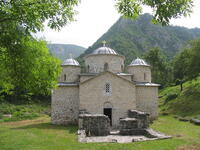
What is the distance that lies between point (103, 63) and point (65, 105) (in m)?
5.90

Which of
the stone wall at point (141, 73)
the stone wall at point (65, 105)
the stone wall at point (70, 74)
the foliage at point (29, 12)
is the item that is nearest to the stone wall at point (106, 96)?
the stone wall at point (65, 105)

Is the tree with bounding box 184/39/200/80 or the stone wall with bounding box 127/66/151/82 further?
the tree with bounding box 184/39/200/80

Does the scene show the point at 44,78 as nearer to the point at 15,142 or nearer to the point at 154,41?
the point at 15,142

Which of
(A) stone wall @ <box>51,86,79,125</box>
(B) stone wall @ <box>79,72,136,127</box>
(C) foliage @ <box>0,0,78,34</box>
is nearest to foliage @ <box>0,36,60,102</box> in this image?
(C) foliage @ <box>0,0,78,34</box>

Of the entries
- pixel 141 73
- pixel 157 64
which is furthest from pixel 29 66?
pixel 157 64

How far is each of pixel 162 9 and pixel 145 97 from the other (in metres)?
15.9

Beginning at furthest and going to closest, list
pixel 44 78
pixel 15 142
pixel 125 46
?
1. pixel 125 46
2. pixel 15 142
3. pixel 44 78

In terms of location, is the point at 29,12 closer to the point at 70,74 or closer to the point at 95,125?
the point at 95,125

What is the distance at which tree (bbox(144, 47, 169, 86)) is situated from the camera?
42781 mm

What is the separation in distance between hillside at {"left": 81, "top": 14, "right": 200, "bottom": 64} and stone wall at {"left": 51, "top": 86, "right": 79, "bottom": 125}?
4605 cm

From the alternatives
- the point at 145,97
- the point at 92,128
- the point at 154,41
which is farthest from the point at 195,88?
the point at 154,41

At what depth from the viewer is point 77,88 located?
18.9m

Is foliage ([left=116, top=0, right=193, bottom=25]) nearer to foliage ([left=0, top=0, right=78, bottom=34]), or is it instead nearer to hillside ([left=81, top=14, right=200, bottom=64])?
foliage ([left=0, top=0, right=78, bottom=34])

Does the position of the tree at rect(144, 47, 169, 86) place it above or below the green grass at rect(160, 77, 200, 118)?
above
